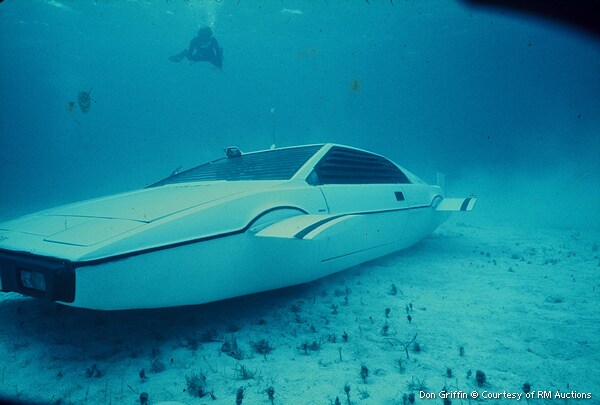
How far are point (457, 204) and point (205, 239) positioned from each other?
13.8ft

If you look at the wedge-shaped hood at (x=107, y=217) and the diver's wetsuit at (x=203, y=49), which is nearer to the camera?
the wedge-shaped hood at (x=107, y=217)

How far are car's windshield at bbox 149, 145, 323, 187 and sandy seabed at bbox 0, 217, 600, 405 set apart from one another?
127 centimetres

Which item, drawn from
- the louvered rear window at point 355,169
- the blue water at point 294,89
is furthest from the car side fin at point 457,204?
the blue water at point 294,89

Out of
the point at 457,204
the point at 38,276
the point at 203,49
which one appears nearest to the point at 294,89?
the point at 203,49

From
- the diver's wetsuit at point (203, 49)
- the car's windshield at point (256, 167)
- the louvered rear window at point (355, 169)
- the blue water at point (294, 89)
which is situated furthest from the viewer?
the blue water at point (294, 89)

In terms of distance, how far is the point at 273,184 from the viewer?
2.60 meters

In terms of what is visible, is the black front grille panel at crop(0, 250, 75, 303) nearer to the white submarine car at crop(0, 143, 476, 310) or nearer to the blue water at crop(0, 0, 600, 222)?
the white submarine car at crop(0, 143, 476, 310)

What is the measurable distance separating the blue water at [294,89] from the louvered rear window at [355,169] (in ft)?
2.74

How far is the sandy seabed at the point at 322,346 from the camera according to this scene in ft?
5.43

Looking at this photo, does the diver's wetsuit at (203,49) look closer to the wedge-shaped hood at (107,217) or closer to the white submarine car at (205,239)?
the white submarine car at (205,239)

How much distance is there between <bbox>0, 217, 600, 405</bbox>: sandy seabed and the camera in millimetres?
1656

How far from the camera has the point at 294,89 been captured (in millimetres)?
65625

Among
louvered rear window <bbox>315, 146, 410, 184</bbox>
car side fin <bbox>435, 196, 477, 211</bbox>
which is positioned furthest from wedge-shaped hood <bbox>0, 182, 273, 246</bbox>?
car side fin <bbox>435, 196, 477, 211</bbox>

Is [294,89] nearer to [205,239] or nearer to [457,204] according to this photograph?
[457,204]
